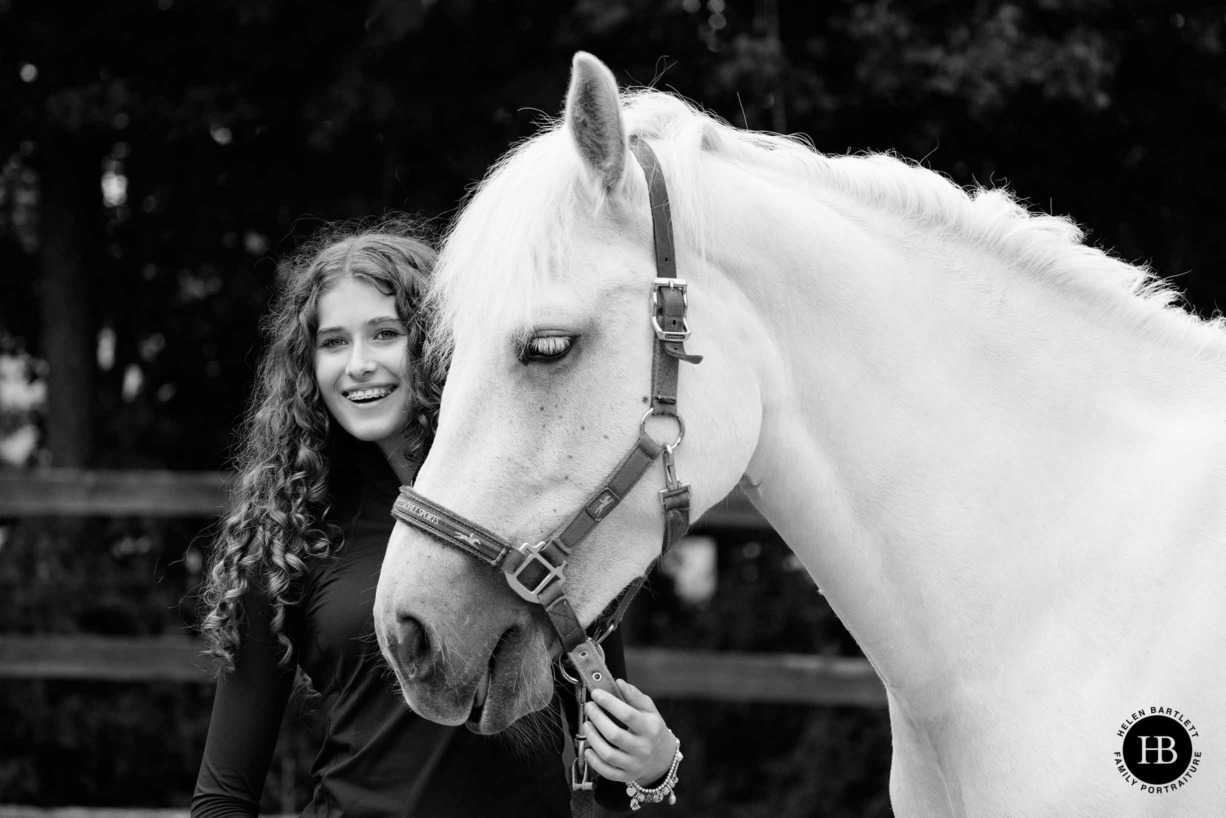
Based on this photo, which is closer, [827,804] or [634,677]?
[634,677]

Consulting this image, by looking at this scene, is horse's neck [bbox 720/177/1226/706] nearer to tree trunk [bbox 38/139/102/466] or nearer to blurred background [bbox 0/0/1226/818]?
blurred background [bbox 0/0/1226/818]

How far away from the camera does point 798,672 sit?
15.2 feet

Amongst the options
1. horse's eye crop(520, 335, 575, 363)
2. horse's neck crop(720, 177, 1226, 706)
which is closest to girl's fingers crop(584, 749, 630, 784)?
horse's neck crop(720, 177, 1226, 706)

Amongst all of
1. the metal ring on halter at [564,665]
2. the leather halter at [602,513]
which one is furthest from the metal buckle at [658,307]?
the metal ring on halter at [564,665]

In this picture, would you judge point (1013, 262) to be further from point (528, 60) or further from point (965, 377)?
point (528, 60)

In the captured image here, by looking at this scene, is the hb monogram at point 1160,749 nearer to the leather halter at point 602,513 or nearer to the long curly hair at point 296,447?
the leather halter at point 602,513

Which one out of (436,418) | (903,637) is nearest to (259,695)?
(436,418)

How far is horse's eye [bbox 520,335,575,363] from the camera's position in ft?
5.67

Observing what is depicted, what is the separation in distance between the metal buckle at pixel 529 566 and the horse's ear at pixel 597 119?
57cm

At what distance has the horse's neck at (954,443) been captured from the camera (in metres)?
1.82

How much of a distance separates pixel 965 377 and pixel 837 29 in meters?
3.62

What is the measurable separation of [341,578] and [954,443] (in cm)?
114

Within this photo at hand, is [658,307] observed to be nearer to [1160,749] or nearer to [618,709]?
[618,709]

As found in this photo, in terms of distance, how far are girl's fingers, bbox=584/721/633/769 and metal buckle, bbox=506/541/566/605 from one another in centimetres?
28
